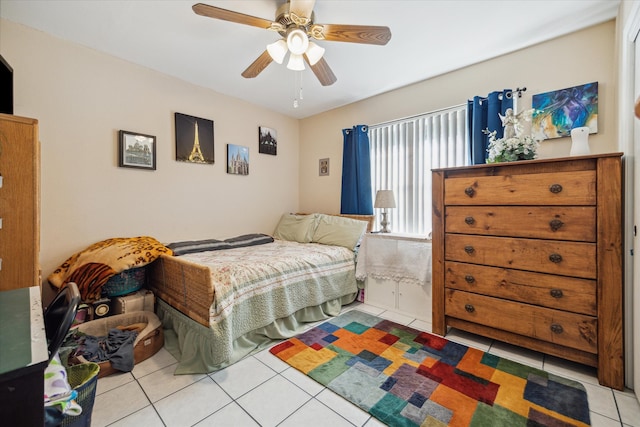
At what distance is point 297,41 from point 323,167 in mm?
2287

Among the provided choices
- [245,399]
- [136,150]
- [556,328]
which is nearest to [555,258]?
[556,328]

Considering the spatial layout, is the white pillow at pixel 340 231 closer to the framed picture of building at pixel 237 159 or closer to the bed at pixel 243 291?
the bed at pixel 243 291

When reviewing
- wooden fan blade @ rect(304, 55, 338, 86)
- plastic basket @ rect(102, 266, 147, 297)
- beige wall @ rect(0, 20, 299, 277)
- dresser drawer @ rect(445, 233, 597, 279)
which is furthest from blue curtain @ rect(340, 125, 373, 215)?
plastic basket @ rect(102, 266, 147, 297)

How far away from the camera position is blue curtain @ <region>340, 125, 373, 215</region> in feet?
11.7

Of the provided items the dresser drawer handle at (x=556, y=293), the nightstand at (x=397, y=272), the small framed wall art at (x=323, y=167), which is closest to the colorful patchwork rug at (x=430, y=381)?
the nightstand at (x=397, y=272)

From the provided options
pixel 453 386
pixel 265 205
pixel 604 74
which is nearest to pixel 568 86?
pixel 604 74

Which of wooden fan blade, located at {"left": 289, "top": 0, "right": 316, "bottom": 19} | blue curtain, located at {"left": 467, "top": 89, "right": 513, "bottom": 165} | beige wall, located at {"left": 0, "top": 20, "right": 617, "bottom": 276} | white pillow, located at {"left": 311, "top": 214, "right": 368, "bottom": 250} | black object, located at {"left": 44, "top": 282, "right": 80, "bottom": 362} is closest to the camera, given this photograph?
black object, located at {"left": 44, "top": 282, "right": 80, "bottom": 362}

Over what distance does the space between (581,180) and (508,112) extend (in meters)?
0.81

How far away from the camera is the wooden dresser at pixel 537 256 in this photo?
5.37 ft

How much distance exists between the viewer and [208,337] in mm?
1816

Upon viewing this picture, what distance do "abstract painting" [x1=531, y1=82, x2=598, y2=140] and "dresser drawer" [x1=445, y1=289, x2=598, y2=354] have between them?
56.7 inches

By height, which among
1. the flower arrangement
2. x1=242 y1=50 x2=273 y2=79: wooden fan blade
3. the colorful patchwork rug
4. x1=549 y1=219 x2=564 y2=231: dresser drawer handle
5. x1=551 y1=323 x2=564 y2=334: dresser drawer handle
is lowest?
the colorful patchwork rug

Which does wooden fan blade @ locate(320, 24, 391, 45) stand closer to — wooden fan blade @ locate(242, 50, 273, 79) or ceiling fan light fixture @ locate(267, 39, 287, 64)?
ceiling fan light fixture @ locate(267, 39, 287, 64)

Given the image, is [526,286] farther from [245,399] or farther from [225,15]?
[225,15]
